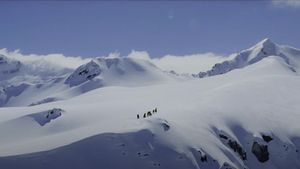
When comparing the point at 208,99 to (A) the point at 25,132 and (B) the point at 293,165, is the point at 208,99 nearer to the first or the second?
(B) the point at 293,165

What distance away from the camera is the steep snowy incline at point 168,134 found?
84125mm

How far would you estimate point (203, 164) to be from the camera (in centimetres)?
8725


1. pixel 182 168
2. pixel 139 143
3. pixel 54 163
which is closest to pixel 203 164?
pixel 182 168

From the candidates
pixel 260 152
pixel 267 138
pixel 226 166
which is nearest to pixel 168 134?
pixel 226 166

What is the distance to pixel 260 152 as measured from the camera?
101250 millimetres

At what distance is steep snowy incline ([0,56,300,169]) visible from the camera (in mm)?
84125

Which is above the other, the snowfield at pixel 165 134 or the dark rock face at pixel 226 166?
the snowfield at pixel 165 134

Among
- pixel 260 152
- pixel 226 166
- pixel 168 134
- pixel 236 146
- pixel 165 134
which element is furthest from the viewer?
pixel 260 152

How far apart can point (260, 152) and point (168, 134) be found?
65.8 feet

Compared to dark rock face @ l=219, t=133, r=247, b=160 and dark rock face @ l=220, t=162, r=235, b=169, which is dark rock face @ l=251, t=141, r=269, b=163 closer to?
dark rock face @ l=219, t=133, r=247, b=160

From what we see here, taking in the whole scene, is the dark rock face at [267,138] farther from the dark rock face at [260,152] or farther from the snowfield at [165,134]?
the dark rock face at [260,152]

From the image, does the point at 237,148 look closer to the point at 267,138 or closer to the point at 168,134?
the point at 267,138

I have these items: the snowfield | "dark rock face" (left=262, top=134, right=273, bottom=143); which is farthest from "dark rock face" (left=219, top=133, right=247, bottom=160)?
"dark rock face" (left=262, top=134, right=273, bottom=143)

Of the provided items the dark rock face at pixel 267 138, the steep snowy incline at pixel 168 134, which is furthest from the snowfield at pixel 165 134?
the steep snowy incline at pixel 168 134
